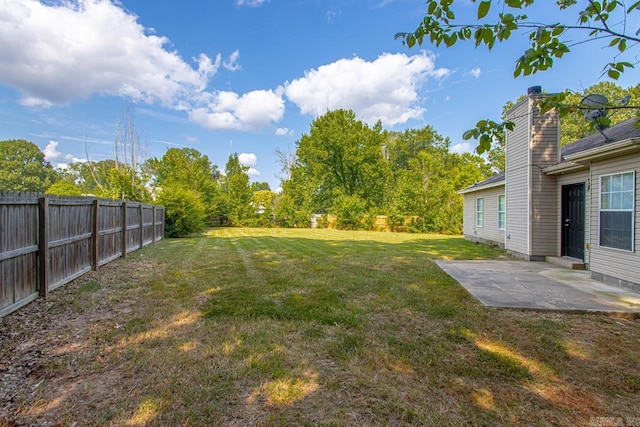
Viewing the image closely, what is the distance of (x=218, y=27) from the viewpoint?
1152 cm

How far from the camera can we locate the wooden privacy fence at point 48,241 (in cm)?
364

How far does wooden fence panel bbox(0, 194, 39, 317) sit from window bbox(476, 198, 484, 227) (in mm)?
13845

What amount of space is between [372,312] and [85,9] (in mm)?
10973

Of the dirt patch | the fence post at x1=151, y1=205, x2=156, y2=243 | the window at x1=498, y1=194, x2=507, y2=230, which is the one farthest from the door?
the fence post at x1=151, y1=205, x2=156, y2=243

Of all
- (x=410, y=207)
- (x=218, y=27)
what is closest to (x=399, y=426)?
(x=218, y=27)

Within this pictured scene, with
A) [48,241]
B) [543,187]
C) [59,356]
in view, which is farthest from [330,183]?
[59,356]

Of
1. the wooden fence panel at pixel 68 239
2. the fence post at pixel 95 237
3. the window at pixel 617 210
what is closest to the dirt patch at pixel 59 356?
the wooden fence panel at pixel 68 239

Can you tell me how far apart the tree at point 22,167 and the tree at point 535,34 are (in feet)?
196

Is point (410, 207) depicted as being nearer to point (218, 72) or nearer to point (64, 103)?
point (218, 72)

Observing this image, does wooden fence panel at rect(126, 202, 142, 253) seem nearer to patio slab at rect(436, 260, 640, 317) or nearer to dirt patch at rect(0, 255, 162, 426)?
dirt patch at rect(0, 255, 162, 426)

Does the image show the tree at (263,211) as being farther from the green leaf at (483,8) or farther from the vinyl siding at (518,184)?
the green leaf at (483,8)

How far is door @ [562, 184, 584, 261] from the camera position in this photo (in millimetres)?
7359

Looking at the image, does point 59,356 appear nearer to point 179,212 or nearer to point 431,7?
point 431,7

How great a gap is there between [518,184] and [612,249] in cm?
396
